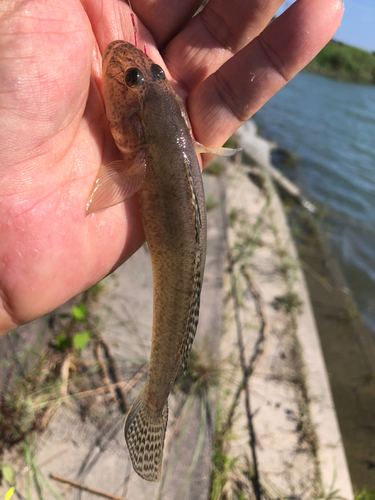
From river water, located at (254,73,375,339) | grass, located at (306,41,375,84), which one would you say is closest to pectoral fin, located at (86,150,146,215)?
river water, located at (254,73,375,339)

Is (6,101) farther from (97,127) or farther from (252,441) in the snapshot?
(252,441)

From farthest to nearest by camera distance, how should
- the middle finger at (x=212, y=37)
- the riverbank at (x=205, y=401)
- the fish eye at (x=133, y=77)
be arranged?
the middle finger at (x=212, y=37) → the riverbank at (x=205, y=401) → the fish eye at (x=133, y=77)

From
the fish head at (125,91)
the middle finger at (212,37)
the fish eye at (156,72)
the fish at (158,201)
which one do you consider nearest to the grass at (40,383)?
the fish at (158,201)

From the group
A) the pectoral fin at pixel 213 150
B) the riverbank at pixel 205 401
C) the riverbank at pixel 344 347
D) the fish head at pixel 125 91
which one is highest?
the fish head at pixel 125 91

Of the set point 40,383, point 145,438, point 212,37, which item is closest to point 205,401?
point 145,438

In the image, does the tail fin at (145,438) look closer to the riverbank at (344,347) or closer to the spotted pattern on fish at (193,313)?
the spotted pattern on fish at (193,313)

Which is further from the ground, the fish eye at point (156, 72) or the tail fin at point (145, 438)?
the fish eye at point (156, 72)

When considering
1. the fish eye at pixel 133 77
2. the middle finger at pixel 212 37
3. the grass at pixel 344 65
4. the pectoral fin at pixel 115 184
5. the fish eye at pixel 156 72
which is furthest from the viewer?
the grass at pixel 344 65
